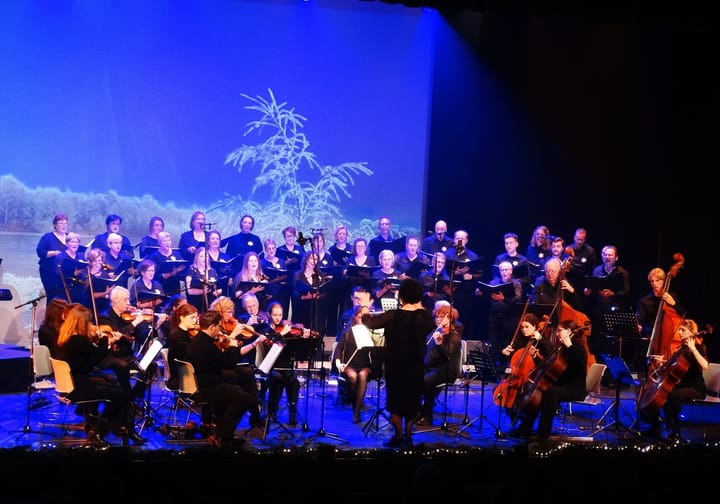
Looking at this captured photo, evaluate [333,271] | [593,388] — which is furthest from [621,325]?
[333,271]

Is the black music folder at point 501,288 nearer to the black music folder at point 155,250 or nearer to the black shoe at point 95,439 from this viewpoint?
the black music folder at point 155,250

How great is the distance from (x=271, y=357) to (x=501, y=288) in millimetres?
3970

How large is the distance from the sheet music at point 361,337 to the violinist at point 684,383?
3063 mm

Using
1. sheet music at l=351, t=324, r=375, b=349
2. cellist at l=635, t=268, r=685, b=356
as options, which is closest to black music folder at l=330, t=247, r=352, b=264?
sheet music at l=351, t=324, r=375, b=349

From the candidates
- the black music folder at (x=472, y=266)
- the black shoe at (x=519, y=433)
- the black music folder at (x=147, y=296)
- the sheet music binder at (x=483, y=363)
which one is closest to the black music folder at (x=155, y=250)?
the black music folder at (x=147, y=296)

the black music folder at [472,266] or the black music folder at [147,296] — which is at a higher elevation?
the black music folder at [472,266]

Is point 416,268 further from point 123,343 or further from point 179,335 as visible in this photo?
point 123,343

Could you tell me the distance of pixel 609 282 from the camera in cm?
1145

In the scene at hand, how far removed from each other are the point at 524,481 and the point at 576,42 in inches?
447

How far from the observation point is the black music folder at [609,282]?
11.5 meters

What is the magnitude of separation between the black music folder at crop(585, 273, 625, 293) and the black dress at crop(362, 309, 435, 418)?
464 cm

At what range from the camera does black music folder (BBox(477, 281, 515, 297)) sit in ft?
35.9

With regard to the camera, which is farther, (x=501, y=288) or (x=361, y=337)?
(x=501, y=288)

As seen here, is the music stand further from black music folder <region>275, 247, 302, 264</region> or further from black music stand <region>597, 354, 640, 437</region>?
black music folder <region>275, 247, 302, 264</region>
